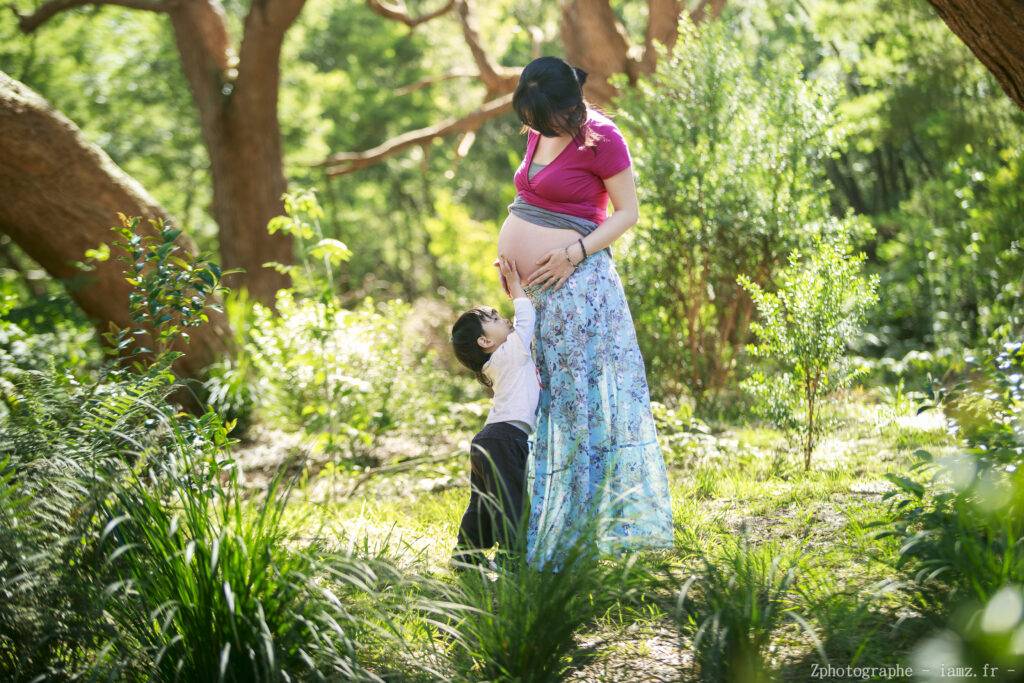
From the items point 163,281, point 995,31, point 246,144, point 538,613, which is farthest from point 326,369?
point 246,144

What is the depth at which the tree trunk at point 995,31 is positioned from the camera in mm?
3152

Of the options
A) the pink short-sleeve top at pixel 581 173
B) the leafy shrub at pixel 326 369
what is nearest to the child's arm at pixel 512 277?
the pink short-sleeve top at pixel 581 173

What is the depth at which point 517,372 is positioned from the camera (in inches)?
140

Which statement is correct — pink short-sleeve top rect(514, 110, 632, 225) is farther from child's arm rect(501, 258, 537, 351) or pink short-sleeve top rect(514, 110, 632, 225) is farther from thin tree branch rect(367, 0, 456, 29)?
thin tree branch rect(367, 0, 456, 29)

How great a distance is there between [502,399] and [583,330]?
1.33 feet

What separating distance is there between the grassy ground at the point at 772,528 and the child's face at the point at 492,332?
749mm

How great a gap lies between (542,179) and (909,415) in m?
3.25

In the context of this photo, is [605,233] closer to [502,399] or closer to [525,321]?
[525,321]

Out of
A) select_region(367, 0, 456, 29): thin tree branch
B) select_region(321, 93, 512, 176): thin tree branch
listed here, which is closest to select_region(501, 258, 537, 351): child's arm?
select_region(367, 0, 456, 29): thin tree branch

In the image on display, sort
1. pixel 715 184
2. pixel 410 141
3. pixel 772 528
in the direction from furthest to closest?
pixel 410 141, pixel 715 184, pixel 772 528

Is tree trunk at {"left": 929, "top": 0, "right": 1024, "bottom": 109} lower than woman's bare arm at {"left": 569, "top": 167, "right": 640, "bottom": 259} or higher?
higher

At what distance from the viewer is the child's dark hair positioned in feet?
11.7

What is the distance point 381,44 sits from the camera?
18.9 meters

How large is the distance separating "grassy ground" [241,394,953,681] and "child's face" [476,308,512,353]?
75 centimetres
